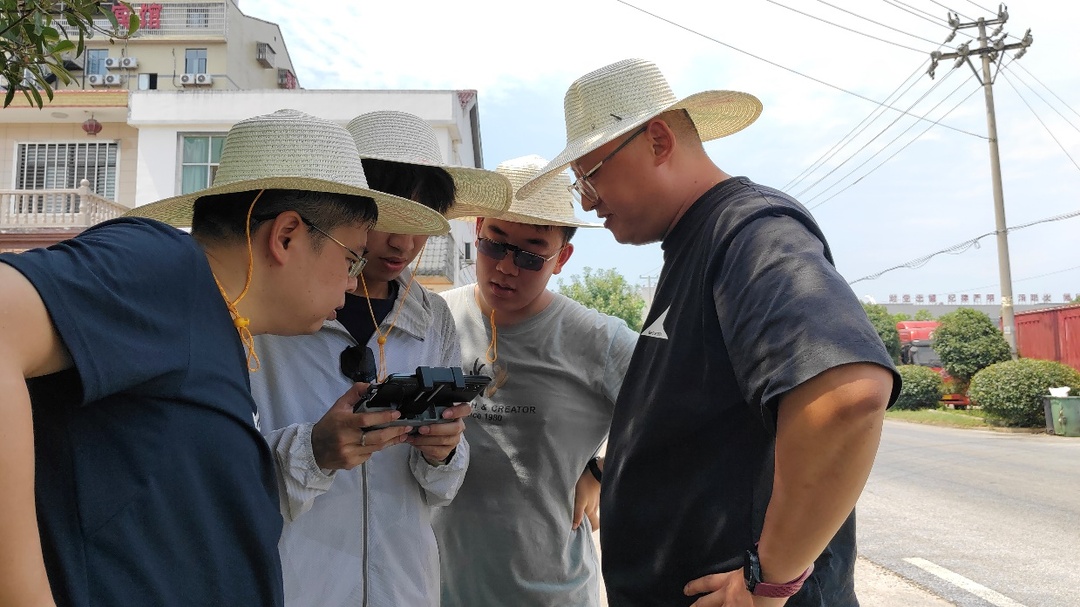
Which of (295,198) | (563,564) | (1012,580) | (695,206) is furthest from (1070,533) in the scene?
(295,198)

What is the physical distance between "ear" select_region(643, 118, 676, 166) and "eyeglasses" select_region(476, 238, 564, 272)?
0.84 metres

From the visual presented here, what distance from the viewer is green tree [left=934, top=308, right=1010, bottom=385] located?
23328 millimetres

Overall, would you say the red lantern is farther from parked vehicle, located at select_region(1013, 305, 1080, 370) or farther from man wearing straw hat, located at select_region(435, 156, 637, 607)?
parked vehicle, located at select_region(1013, 305, 1080, 370)

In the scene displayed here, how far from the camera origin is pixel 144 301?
4.23 feet

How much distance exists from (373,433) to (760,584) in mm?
902

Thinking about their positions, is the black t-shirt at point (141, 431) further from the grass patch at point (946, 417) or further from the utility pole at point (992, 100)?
the utility pole at point (992, 100)

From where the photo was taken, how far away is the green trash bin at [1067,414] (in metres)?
16.3

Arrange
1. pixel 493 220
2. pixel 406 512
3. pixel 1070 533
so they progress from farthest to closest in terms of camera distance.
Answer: pixel 1070 533, pixel 493 220, pixel 406 512

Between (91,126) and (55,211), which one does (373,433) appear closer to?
(55,211)

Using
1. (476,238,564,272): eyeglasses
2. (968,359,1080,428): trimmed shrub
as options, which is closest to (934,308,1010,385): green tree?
(968,359,1080,428): trimmed shrub

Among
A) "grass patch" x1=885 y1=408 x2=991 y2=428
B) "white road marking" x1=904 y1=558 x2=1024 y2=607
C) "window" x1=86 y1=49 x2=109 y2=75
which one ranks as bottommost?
"white road marking" x1=904 y1=558 x2=1024 y2=607

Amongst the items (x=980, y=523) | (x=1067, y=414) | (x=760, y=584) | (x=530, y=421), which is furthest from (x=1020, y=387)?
(x=760, y=584)

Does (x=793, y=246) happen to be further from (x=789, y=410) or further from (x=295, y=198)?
(x=295, y=198)

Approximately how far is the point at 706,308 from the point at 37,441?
1.28 meters
